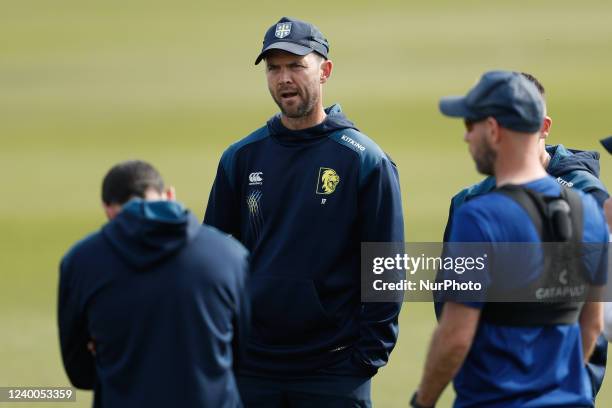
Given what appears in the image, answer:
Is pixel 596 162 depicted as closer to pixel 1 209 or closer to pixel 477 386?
pixel 477 386

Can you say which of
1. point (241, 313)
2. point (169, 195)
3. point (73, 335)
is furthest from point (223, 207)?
point (73, 335)

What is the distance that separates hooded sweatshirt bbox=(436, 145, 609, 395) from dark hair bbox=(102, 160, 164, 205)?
1.53 m

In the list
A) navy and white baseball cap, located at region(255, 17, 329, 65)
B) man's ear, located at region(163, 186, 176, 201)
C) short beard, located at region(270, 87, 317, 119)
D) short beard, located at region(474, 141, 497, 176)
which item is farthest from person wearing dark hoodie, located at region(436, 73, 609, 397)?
man's ear, located at region(163, 186, 176, 201)

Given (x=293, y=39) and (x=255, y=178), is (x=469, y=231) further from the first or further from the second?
(x=293, y=39)

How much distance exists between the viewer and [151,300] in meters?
3.52

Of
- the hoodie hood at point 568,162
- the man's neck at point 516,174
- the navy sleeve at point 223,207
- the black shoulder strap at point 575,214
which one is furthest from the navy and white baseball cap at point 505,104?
the navy sleeve at point 223,207

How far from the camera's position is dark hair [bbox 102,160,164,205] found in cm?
366

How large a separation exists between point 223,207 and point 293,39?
2.67 ft

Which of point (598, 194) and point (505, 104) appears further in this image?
point (598, 194)

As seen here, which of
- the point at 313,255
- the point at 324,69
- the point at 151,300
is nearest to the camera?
the point at 151,300

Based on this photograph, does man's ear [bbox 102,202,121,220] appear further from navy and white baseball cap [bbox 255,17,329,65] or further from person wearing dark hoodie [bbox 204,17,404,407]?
navy and white baseball cap [bbox 255,17,329,65]

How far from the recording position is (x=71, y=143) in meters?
12.0

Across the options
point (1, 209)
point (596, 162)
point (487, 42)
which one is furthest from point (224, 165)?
point (487, 42)

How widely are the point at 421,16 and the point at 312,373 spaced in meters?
10.7
